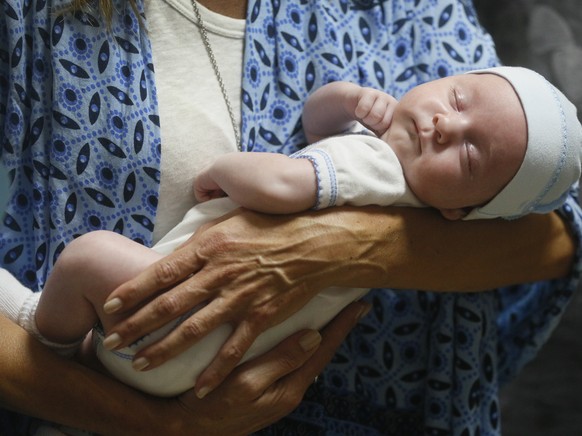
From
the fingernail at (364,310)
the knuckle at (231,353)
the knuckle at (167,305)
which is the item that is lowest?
the fingernail at (364,310)

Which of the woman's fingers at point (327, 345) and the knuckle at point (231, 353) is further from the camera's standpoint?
the woman's fingers at point (327, 345)

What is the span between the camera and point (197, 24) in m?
1.45

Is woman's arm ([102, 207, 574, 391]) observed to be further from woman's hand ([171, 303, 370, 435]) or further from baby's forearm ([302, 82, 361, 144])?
baby's forearm ([302, 82, 361, 144])

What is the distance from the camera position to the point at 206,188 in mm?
1375

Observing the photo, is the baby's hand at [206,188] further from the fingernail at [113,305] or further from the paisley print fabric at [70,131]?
the fingernail at [113,305]

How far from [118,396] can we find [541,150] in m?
0.77

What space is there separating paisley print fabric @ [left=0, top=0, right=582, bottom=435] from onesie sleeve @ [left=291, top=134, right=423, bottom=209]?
19 centimetres

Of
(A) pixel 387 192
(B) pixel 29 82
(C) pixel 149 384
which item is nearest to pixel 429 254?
(A) pixel 387 192

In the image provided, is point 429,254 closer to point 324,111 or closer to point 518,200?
point 518,200

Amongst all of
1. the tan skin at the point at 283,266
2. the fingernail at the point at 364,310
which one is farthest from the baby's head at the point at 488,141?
the fingernail at the point at 364,310

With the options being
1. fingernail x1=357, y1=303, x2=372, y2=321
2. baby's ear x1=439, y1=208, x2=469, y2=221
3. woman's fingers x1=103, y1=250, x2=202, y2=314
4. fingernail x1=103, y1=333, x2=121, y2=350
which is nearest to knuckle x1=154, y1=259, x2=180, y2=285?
woman's fingers x1=103, y1=250, x2=202, y2=314

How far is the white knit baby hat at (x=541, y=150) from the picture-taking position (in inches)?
50.8

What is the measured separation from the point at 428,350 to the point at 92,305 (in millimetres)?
675

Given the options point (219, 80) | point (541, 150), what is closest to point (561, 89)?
point (541, 150)
